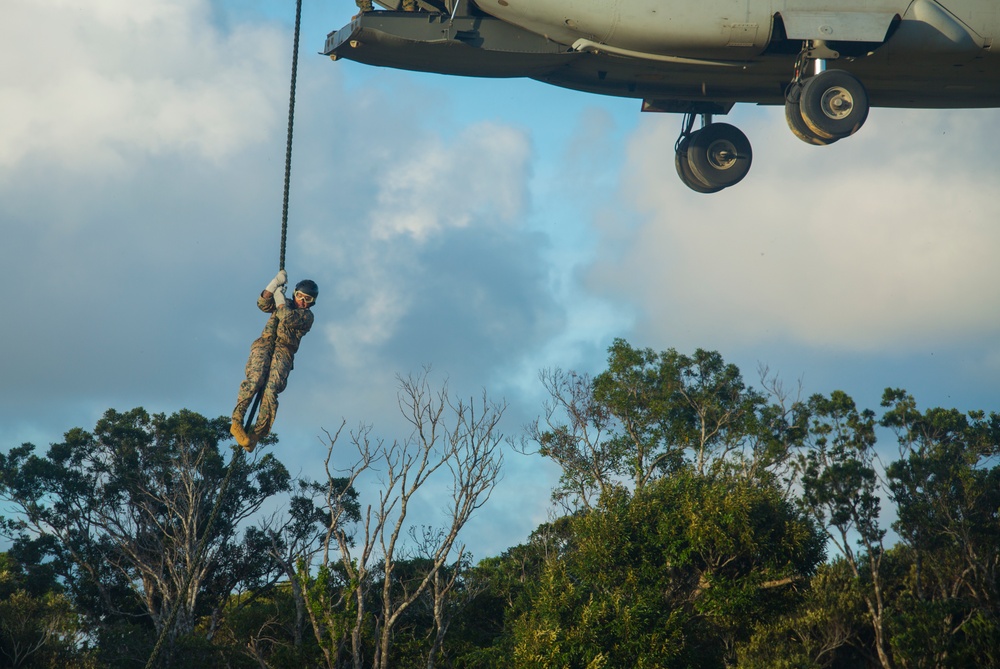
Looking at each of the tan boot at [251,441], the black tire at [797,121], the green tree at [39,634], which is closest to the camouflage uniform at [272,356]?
the tan boot at [251,441]

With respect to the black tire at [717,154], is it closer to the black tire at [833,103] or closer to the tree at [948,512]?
the black tire at [833,103]

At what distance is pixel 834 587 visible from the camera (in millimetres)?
27516

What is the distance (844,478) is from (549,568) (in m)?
13.0

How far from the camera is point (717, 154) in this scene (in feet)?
72.6

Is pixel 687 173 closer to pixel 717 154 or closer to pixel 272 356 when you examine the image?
pixel 717 154

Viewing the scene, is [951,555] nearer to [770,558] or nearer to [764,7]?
[770,558]

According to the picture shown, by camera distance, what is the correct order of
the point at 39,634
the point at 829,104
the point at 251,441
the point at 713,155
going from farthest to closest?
1. the point at 39,634
2. the point at 713,155
3. the point at 829,104
4. the point at 251,441

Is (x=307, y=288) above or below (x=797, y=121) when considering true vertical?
below

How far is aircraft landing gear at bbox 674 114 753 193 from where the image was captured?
72.6ft

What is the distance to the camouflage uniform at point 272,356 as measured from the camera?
43.6 ft

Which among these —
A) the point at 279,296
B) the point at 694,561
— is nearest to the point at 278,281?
the point at 279,296

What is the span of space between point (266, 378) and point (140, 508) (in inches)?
1141

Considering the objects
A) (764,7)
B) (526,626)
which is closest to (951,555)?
(526,626)

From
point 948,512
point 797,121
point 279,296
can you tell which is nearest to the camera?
point 279,296
